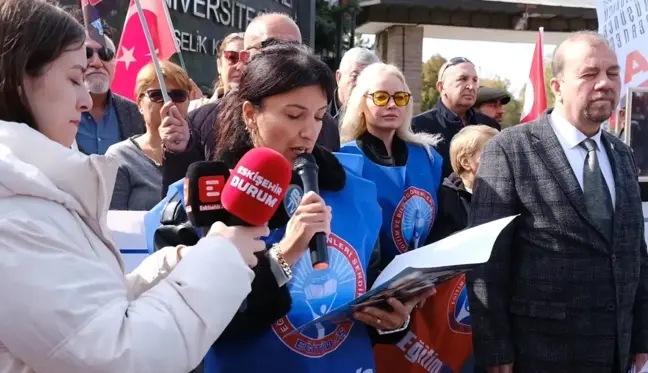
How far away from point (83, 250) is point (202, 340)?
0.25m

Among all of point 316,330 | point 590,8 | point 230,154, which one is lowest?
point 316,330

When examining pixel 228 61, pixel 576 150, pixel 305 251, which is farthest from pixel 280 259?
pixel 228 61

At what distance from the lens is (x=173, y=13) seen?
780 cm

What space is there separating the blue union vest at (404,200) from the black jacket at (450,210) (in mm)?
46

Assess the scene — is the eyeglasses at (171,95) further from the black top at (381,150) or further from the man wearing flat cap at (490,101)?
the man wearing flat cap at (490,101)

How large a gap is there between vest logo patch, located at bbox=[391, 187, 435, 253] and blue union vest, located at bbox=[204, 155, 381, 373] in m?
0.79

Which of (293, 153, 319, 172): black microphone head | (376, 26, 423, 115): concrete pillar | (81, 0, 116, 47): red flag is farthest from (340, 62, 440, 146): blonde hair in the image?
(376, 26, 423, 115): concrete pillar

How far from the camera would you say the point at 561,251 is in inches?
98.3

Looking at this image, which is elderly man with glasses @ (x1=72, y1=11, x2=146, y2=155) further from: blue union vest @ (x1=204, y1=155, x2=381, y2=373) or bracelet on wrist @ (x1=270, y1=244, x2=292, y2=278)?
bracelet on wrist @ (x1=270, y1=244, x2=292, y2=278)

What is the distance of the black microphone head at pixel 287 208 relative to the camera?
191cm

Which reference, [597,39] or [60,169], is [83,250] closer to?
[60,169]

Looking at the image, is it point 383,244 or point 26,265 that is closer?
point 26,265

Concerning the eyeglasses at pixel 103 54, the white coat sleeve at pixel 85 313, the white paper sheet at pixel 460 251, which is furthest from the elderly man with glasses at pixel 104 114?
the white coat sleeve at pixel 85 313

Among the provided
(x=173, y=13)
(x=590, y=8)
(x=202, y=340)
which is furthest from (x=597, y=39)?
(x=590, y=8)
